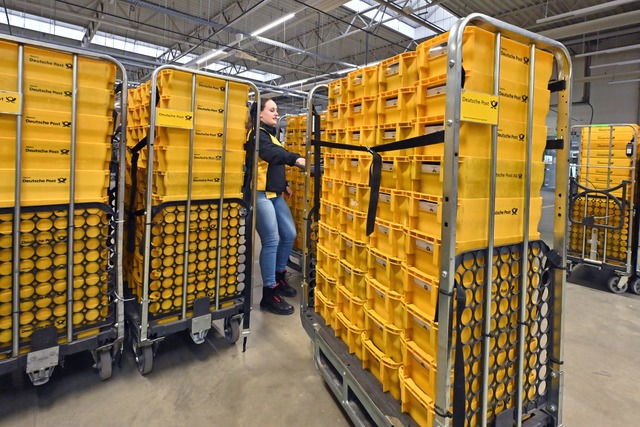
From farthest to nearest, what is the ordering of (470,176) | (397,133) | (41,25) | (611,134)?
(41,25) → (611,134) → (397,133) → (470,176)

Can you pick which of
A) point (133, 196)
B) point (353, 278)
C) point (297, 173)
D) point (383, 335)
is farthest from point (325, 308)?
point (297, 173)

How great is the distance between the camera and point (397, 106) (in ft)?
6.08

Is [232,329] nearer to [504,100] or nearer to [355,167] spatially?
[355,167]

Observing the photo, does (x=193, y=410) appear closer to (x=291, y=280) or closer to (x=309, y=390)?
(x=309, y=390)

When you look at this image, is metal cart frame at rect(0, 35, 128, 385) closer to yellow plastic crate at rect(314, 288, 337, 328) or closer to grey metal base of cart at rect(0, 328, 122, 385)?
grey metal base of cart at rect(0, 328, 122, 385)

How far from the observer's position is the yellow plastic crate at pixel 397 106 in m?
1.75

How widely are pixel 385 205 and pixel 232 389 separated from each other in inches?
Result: 65.8

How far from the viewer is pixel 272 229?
3.72 m

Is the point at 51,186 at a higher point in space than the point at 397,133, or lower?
lower

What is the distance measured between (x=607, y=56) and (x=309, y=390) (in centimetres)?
1191

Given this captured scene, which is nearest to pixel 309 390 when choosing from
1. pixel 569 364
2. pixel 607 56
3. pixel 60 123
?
pixel 569 364

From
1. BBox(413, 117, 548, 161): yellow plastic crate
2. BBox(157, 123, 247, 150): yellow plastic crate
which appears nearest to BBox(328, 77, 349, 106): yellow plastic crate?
BBox(157, 123, 247, 150): yellow plastic crate

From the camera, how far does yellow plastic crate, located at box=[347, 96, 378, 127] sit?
2.09 metres

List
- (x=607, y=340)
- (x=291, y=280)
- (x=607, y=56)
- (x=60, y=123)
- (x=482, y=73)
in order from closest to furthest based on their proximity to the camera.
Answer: (x=482, y=73) → (x=60, y=123) → (x=607, y=340) → (x=291, y=280) → (x=607, y=56)
